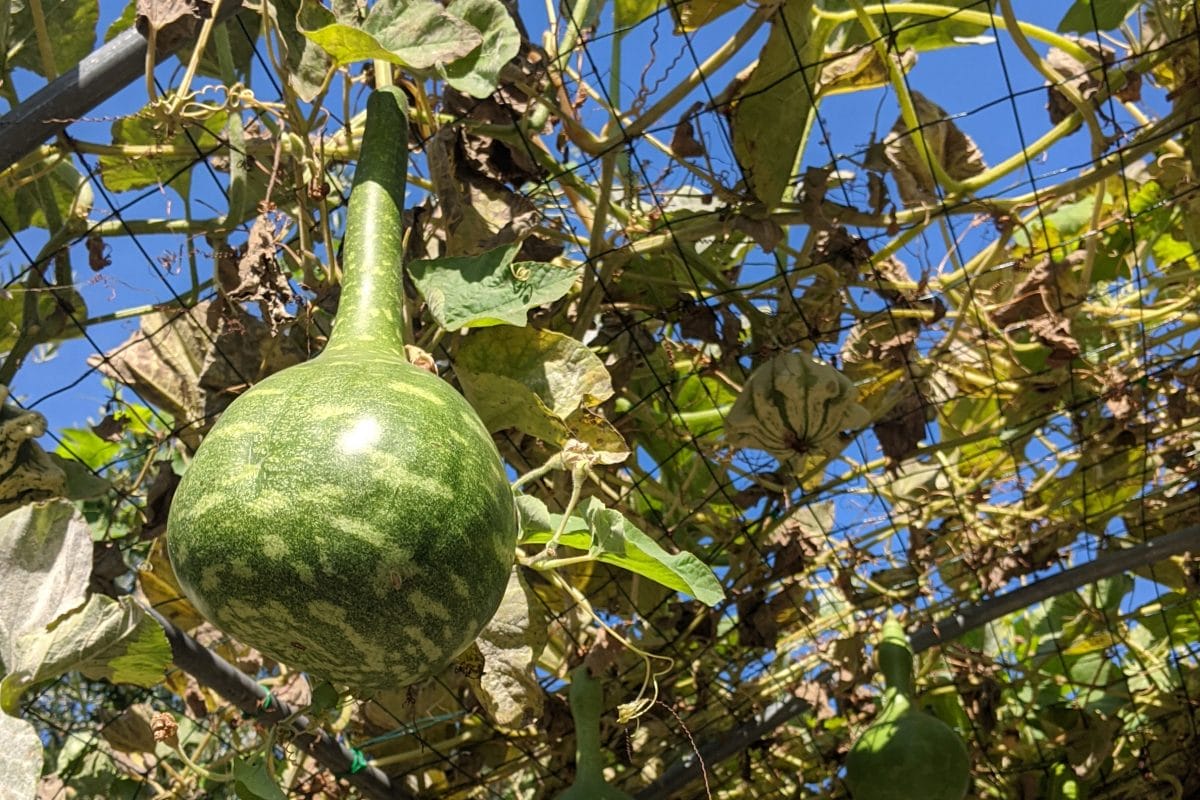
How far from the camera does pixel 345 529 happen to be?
75cm

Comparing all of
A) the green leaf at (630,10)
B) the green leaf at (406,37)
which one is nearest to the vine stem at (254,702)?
the green leaf at (406,37)

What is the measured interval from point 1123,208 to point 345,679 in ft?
4.53

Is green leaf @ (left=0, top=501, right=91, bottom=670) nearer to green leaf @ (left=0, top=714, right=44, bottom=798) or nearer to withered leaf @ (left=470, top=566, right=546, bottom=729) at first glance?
green leaf @ (left=0, top=714, right=44, bottom=798)

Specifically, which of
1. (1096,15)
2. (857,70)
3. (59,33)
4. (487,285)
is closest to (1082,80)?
(1096,15)

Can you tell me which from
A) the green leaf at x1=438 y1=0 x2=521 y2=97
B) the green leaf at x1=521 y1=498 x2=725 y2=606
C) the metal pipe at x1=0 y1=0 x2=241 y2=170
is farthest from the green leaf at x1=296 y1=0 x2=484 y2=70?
the green leaf at x1=521 y1=498 x2=725 y2=606

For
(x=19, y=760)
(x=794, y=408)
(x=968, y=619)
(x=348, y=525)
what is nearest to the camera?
(x=348, y=525)

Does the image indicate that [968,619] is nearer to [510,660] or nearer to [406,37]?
[510,660]

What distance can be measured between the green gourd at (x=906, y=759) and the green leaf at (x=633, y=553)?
769 mm

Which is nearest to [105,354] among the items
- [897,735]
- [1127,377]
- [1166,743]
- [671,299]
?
[671,299]

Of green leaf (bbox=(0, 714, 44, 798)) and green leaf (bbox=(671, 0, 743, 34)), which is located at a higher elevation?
green leaf (bbox=(671, 0, 743, 34))

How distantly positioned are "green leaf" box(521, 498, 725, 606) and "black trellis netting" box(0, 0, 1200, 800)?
13 centimetres

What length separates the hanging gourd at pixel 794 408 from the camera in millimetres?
1433

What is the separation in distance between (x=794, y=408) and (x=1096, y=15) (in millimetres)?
684

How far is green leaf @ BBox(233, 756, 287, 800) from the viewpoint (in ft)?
3.11
